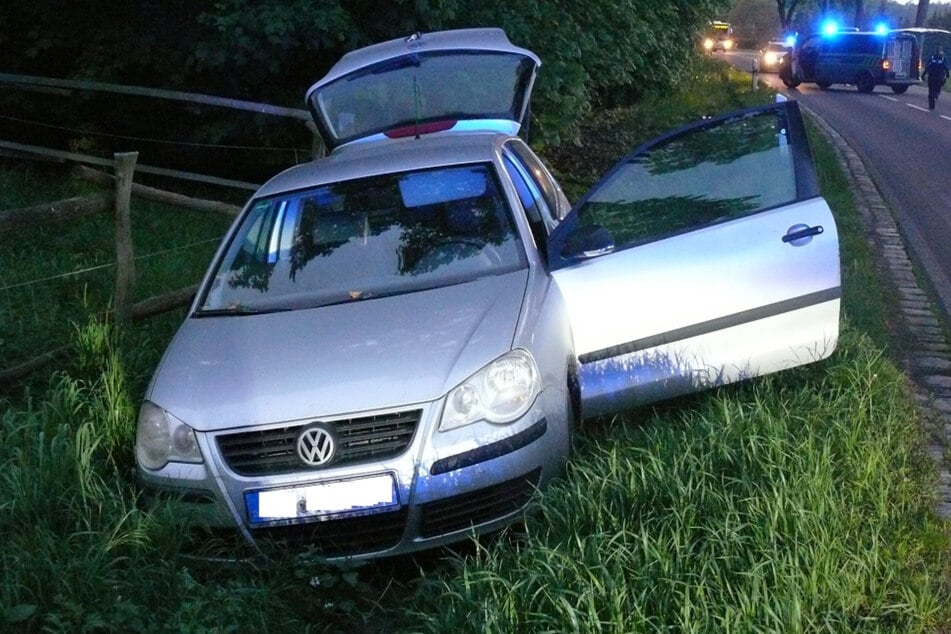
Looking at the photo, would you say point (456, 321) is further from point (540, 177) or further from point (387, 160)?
point (540, 177)

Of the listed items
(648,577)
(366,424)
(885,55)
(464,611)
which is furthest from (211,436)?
(885,55)

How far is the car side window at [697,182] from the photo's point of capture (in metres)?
5.67

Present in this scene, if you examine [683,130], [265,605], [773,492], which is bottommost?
[265,605]

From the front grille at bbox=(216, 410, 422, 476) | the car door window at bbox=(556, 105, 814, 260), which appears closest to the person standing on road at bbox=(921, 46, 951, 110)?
the car door window at bbox=(556, 105, 814, 260)

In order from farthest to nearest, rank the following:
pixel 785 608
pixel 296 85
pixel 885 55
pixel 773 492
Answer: pixel 885 55, pixel 296 85, pixel 773 492, pixel 785 608

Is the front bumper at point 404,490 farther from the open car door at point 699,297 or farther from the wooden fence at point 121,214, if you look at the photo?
the wooden fence at point 121,214

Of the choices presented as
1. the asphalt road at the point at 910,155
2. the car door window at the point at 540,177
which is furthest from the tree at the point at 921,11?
the car door window at the point at 540,177

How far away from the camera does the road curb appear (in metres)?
5.42

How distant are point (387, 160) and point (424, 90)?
170cm

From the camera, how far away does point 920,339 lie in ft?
24.6

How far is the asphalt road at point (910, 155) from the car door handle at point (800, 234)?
3217 millimetres

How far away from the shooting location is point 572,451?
4992mm

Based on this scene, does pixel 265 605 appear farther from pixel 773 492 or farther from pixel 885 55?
pixel 885 55

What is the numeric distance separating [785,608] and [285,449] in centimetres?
193
